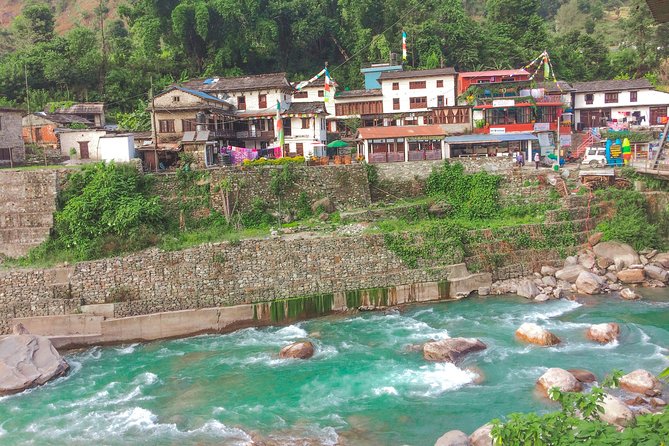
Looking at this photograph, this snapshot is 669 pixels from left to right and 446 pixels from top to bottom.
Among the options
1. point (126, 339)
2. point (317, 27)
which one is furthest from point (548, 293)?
point (317, 27)

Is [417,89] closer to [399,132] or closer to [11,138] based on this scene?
[399,132]

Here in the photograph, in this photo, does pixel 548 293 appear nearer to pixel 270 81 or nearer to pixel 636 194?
pixel 636 194

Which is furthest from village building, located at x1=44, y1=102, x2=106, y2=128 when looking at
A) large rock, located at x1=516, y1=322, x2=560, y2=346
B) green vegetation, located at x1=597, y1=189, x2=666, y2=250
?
green vegetation, located at x1=597, y1=189, x2=666, y2=250

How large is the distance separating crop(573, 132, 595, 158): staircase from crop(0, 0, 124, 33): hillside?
8872 cm

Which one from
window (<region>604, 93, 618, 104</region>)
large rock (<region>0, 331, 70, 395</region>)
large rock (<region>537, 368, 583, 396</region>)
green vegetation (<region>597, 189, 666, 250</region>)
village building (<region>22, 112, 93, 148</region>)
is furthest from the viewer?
window (<region>604, 93, 618, 104</region>)

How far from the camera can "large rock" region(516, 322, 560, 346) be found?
2292cm

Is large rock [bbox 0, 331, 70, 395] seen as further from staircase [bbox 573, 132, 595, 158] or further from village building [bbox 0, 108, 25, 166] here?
staircase [bbox 573, 132, 595, 158]

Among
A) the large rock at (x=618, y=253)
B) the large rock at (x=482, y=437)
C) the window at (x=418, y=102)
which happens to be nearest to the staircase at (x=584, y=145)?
the window at (x=418, y=102)

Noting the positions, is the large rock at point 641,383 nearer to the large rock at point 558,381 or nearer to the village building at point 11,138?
the large rock at point 558,381

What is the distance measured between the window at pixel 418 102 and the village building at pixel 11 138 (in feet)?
101

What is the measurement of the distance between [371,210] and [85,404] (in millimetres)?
19092

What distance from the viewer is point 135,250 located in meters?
29.8

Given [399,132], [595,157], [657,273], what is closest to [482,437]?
[657,273]

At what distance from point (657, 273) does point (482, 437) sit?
1928 cm
